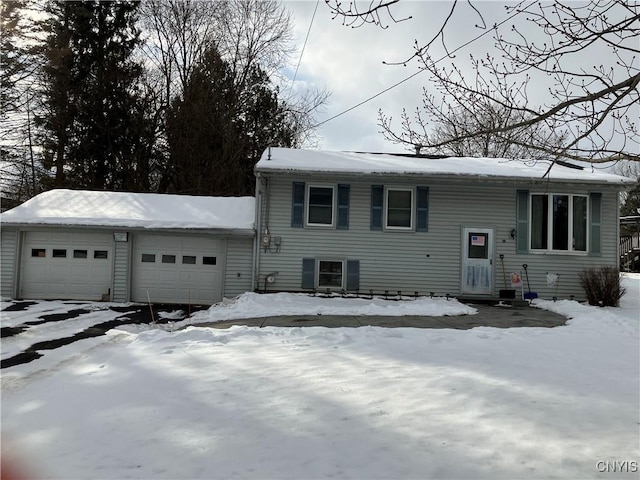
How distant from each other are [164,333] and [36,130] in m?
19.2

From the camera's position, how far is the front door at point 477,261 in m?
12.9

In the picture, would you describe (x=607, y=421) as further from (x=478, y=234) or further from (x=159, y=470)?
(x=478, y=234)

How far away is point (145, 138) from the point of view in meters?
22.9

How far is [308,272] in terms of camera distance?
42.4ft

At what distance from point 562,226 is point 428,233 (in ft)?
13.0

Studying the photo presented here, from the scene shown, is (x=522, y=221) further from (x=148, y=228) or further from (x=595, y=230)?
(x=148, y=228)

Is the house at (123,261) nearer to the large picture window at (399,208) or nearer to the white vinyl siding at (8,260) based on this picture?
the white vinyl siding at (8,260)

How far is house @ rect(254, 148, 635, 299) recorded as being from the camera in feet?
42.3

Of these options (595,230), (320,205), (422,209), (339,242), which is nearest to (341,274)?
(339,242)

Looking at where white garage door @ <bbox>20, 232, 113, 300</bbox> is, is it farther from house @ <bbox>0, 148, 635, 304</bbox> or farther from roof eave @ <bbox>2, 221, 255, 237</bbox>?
roof eave @ <bbox>2, 221, 255, 237</bbox>

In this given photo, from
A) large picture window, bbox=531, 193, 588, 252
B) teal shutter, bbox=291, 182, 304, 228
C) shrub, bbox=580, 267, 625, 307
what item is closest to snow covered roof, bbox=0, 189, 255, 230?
teal shutter, bbox=291, 182, 304, 228

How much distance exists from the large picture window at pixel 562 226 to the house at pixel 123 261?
860 cm

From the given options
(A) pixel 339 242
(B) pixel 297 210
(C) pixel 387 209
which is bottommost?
(A) pixel 339 242

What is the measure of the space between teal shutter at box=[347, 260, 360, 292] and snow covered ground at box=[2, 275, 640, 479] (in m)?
6.40
